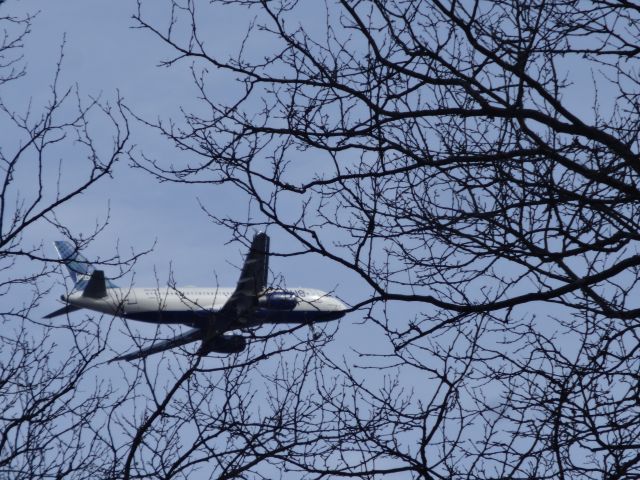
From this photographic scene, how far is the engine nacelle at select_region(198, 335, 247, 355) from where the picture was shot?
721cm

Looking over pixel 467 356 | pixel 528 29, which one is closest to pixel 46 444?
pixel 467 356

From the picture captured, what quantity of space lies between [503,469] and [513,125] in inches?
86.7

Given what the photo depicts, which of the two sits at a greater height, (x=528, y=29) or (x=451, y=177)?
(x=528, y=29)

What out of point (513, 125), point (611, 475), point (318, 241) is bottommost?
point (611, 475)

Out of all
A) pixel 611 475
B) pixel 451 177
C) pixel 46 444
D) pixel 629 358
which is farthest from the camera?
pixel 46 444

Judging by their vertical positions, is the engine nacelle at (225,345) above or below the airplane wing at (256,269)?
below

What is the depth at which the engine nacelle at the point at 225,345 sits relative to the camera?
7211 millimetres

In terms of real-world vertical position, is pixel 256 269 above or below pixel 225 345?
above

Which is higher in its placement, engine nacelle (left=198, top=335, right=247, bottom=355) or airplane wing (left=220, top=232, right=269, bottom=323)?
airplane wing (left=220, top=232, right=269, bottom=323)

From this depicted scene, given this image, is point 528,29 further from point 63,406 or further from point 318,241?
point 63,406

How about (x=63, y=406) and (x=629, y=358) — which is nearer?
(x=629, y=358)

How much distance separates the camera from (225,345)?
7938 mm

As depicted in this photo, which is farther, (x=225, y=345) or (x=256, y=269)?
(x=256, y=269)

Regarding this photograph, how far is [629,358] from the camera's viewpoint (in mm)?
6188
